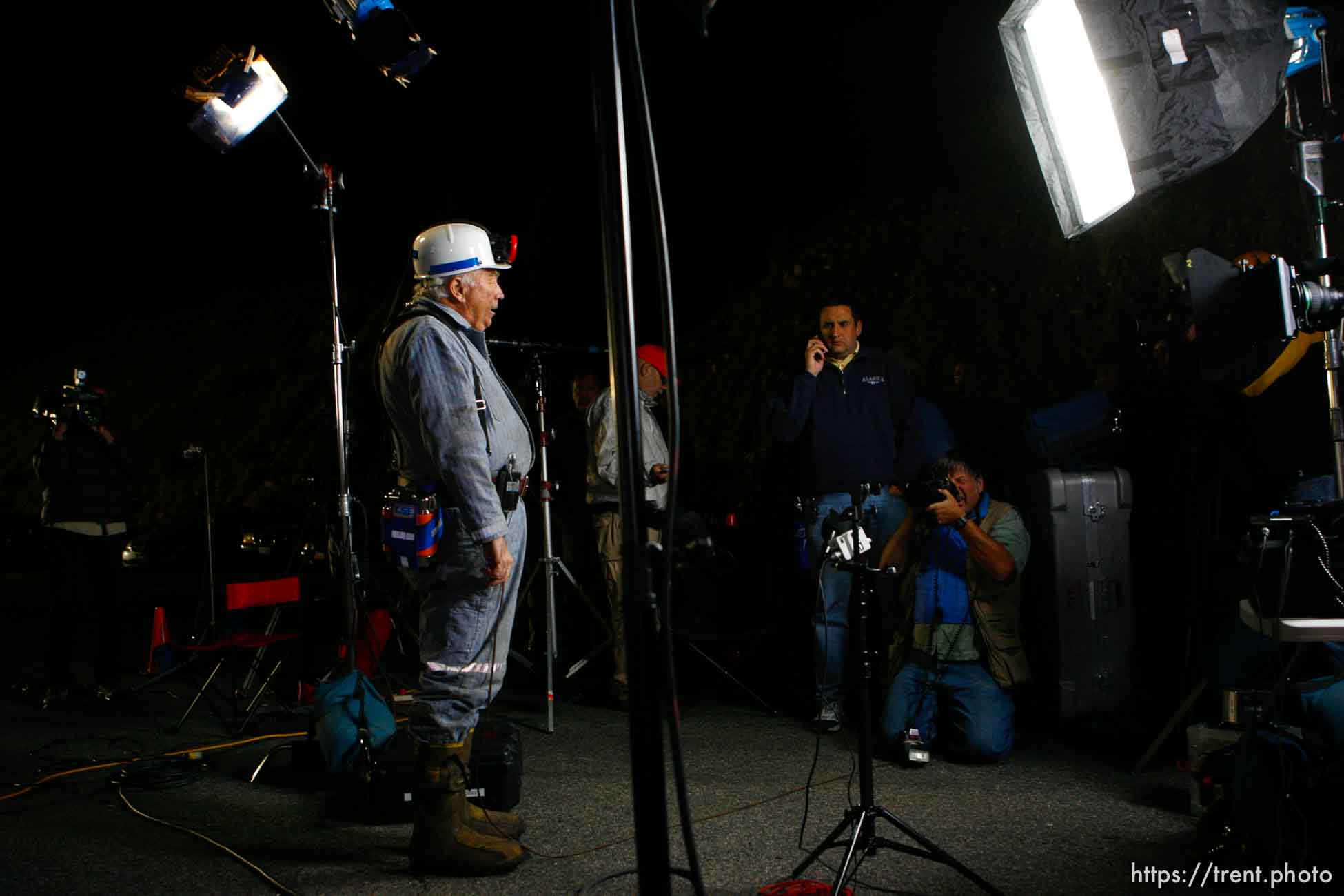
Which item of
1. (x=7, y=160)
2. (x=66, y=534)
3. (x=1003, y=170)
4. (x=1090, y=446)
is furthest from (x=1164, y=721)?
(x=7, y=160)

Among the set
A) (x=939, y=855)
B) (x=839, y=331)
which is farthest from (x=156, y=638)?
(x=939, y=855)

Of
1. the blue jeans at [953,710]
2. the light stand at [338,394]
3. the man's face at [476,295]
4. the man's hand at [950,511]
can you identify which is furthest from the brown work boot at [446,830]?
the man's hand at [950,511]

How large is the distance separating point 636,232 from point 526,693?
3159mm

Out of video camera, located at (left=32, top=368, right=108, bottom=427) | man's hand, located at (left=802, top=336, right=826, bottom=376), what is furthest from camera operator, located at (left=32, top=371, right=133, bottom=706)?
man's hand, located at (left=802, top=336, right=826, bottom=376)

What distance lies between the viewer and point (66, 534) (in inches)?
211

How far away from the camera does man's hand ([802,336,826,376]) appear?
430 centimetres

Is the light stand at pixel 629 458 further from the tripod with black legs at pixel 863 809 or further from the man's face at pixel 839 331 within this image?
the man's face at pixel 839 331

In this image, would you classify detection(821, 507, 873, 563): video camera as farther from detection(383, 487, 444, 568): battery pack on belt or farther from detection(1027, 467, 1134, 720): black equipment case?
detection(1027, 467, 1134, 720): black equipment case

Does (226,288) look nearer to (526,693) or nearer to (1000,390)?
(526,693)

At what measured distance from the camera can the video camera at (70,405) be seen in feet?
18.0

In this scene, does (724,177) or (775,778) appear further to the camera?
(724,177)

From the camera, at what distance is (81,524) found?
5387 millimetres

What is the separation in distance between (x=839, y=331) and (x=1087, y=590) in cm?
154

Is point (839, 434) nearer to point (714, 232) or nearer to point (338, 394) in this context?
point (338, 394)
